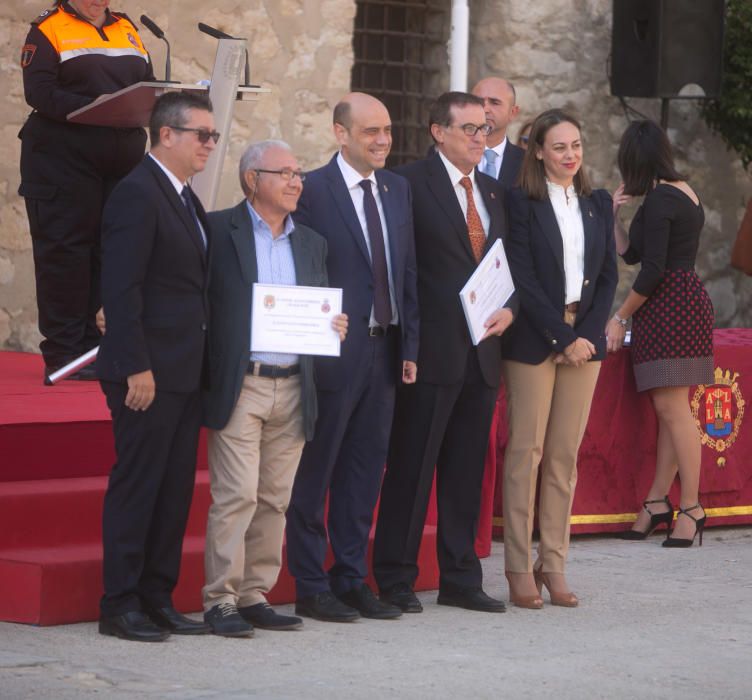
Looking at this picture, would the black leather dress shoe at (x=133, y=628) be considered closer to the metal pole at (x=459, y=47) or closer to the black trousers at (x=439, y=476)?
the black trousers at (x=439, y=476)

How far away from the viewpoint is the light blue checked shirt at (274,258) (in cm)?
545

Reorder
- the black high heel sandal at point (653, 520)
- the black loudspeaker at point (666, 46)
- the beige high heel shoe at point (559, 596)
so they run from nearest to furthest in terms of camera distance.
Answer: the beige high heel shoe at point (559, 596)
the black high heel sandal at point (653, 520)
the black loudspeaker at point (666, 46)

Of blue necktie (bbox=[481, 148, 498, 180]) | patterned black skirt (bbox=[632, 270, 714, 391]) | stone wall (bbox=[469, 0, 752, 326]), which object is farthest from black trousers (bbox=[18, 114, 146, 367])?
stone wall (bbox=[469, 0, 752, 326])

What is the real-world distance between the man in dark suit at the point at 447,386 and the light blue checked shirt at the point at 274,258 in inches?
23.1

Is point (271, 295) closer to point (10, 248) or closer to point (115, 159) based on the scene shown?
point (115, 159)

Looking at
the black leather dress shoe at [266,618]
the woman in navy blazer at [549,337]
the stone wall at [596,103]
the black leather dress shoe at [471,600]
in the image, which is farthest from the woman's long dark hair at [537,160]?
the stone wall at [596,103]

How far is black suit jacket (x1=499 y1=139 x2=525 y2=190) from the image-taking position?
682cm

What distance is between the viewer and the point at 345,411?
18.5 ft

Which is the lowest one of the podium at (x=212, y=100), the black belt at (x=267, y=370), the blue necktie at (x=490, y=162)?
the black belt at (x=267, y=370)

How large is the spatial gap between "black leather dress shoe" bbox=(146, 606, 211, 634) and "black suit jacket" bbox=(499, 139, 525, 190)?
224 cm

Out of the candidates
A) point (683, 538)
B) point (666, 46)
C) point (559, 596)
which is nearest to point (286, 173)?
point (559, 596)

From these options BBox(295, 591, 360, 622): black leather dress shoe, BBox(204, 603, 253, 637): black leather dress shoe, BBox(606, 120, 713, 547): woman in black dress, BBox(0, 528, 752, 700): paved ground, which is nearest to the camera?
BBox(0, 528, 752, 700): paved ground

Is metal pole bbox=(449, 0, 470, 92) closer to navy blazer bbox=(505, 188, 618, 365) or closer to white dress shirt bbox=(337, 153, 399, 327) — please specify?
navy blazer bbox=(505, 188, 618, 365)

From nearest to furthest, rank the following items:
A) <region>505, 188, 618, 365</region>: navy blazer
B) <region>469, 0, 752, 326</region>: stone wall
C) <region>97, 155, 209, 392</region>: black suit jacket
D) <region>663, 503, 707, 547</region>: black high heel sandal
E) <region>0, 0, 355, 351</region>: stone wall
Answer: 1. <region>97, 155, 209, 392</region>: black suit jacket
2. <region>505, 188, 618, 365</region>: navy blazer
3. <region>663, 503, 707, 547</region>: black high heel sandal
4. <region>0, 0, 355, 351</region>: stone wall
5. <region>469, 0, 752, 326</region>: stone wall
